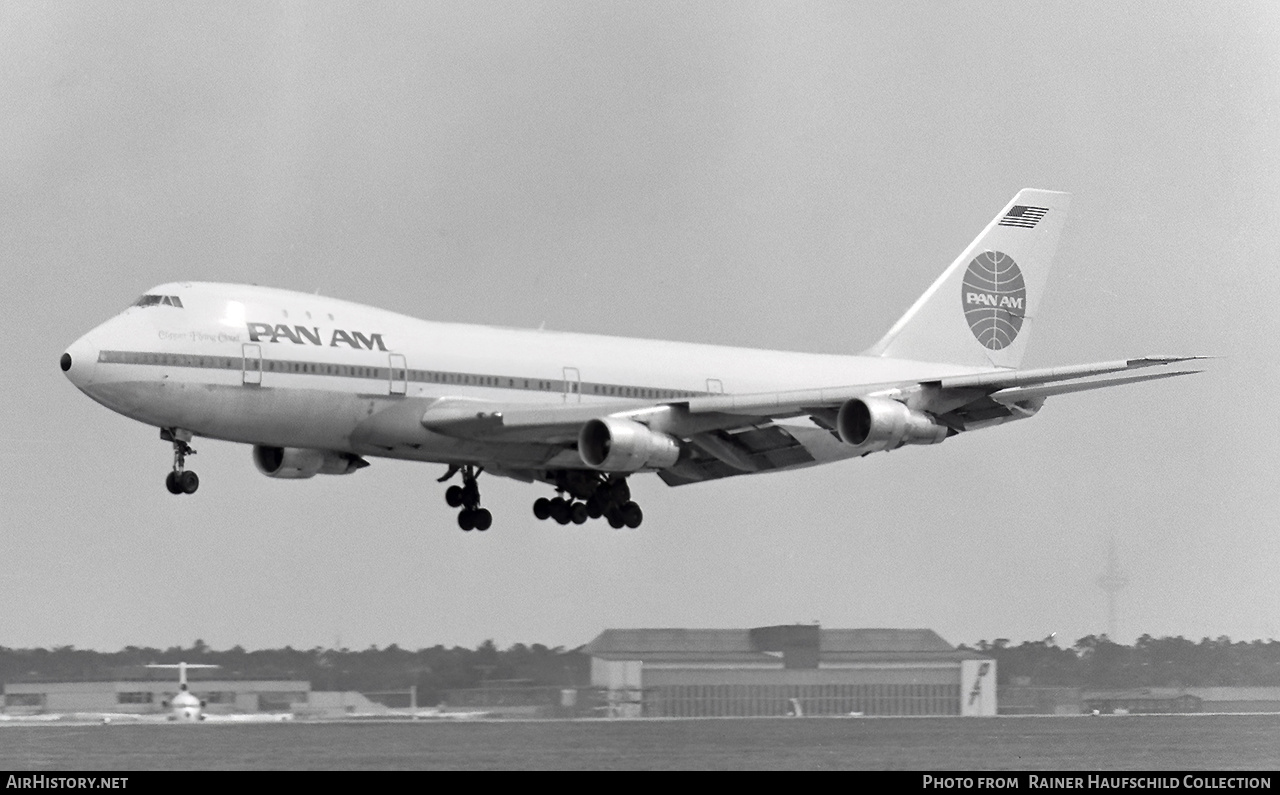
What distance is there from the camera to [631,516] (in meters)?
55.4

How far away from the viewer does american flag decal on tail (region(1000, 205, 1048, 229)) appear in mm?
63469

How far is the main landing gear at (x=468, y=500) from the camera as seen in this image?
5591 cm

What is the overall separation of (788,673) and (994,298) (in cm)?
1368

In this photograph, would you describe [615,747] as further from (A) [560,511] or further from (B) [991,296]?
(B) [991,296]

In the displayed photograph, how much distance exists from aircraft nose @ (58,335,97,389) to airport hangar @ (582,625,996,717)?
1319cm

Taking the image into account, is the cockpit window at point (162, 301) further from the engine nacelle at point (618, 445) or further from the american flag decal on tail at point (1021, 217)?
the american flag decal on tail at point (1021, 217)

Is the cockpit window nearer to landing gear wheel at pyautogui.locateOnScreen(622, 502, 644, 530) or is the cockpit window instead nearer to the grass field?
the grass field

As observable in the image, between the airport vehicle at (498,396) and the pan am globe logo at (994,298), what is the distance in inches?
148

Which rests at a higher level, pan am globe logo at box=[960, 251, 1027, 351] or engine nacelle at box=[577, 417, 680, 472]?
pan am globe logo at box=[960, 251, 1027, 351]

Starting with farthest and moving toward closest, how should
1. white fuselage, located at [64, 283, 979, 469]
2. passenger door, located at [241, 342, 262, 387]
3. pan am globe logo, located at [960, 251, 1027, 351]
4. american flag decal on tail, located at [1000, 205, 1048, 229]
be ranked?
american flag decal on tail, located at [1000, 205, 1048, 229], pan am globe logo, located at [960, 251, 1027, 351], passenger door, located at [241, 342, 262, 387], white fuselage, located at [64, 283, 979, 469]

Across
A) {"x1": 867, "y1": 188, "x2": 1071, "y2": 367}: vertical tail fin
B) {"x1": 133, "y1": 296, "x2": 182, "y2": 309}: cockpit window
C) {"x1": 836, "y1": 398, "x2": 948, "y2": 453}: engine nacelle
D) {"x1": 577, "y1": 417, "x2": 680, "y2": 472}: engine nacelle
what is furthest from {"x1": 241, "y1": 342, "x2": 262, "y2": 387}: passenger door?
{"x1": 867, "y1": 188, "x2": 1071, "y2": 367}: vertical tail fin

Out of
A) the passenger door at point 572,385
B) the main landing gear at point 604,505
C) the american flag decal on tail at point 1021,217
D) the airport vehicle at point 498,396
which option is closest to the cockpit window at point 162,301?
the airport vehicle at point 498,396

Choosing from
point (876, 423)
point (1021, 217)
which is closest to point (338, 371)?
point (876, 423)

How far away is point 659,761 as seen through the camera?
47469 millimetres
